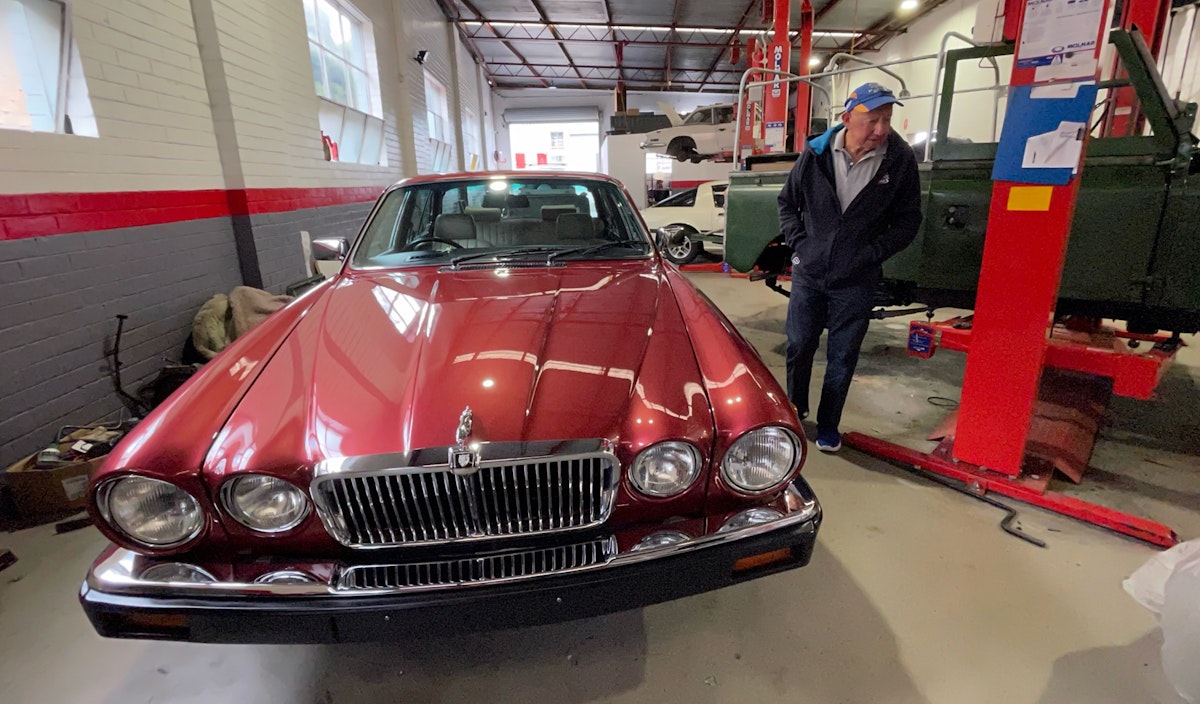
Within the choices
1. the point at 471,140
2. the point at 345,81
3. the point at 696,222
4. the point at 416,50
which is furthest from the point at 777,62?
the point at 471,140

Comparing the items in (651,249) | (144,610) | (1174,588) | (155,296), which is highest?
(651,249)

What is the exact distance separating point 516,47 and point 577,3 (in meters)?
4.32

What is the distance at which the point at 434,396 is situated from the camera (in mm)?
1381

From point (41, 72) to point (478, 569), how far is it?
343cm

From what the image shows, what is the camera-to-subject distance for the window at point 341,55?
6148 millimetres

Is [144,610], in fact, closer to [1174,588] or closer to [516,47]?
[1174,588]

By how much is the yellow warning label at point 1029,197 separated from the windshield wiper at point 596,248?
1.43 metres

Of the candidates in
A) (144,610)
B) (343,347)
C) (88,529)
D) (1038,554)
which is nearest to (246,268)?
(88,529)

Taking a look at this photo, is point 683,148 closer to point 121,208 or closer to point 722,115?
point 722,115

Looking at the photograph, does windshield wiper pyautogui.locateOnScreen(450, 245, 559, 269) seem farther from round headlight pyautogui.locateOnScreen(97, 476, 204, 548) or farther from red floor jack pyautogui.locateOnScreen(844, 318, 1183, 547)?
red floor jack pyautogui.locateOnScreen(844, 318, 1183, 547)

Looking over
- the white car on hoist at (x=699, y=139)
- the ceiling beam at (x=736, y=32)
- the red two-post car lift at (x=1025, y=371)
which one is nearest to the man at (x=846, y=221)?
the red two-post car lift at (x=1025, y=371)

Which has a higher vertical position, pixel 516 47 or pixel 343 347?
pixel 516 47

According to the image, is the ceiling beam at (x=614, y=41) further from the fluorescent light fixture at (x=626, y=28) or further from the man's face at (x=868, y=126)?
the man's face at (x=868, y=126)

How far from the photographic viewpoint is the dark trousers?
8.62 feet
